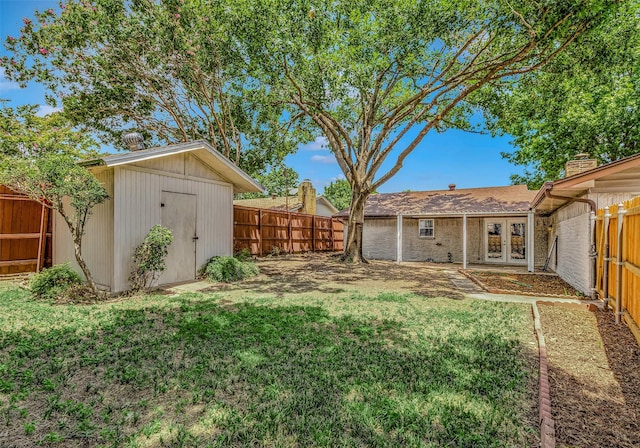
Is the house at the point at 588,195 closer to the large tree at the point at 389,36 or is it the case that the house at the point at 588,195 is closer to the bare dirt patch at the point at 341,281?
the bare dirt patch at the point at 341,281

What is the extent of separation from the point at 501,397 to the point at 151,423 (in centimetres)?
289

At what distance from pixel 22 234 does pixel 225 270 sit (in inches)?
207

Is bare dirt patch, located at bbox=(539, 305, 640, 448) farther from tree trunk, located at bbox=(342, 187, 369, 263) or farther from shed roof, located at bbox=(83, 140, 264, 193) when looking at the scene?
tree trunk, located at bbox=(342, 187, 369, 263)

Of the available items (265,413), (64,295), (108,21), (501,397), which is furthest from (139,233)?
(108,21)

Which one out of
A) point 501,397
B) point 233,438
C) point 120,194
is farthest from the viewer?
point 120,194

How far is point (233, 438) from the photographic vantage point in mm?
2289

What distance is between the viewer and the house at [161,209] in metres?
6.86

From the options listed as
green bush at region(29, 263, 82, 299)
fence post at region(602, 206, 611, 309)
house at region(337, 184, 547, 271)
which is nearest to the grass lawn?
green bush at region(29, 263, 82, 299)

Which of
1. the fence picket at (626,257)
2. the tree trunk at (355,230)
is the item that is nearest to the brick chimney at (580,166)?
the fence picket at (626,257)

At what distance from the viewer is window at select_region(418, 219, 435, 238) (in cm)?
1633

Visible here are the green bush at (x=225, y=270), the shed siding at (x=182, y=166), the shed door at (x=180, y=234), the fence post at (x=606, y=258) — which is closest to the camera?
the fence post at (x=606, y=258)

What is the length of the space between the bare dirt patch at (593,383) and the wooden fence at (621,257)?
45 centimetres

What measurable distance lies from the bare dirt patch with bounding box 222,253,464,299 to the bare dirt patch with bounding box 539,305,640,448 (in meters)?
2.83

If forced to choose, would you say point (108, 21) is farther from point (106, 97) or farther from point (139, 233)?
point (139, 233)
